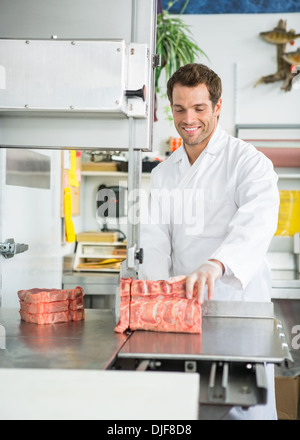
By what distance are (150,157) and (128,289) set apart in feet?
8.53

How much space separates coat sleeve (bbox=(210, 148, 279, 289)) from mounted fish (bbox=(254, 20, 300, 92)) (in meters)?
2.50

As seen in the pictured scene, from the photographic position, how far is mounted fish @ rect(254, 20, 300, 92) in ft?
14.6

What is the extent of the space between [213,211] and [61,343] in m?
0.91

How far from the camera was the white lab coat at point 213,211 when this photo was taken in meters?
2.02

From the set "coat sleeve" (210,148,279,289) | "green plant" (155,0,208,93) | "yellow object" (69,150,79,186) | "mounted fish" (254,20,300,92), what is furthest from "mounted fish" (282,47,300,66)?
"coat sleeve" (210,148,279,289)

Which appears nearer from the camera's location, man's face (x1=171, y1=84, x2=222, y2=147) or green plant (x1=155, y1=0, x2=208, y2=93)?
man's face (x1=171, y1=84, x2=222, y2=147)

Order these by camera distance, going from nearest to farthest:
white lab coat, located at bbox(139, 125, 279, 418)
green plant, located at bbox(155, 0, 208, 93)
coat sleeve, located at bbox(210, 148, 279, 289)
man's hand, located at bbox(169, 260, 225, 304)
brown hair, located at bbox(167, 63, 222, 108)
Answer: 1. man's hand, located at bbox(169, 260, 225, 304)
2. coat sleeve, located at bbox(210, 148, 279, 289)
3. white lab coat, located at bbox(139, 125, 279, 418)
4. brown hair, located at bbox(167, 63, 222, 108)
5. green plant, located at bbox(155, 0, 208, 93)

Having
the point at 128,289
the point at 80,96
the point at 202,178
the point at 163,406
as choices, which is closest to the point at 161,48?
the point at 202,178

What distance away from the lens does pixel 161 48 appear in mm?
3873

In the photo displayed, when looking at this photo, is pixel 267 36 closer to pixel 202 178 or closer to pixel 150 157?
pixel 150 157

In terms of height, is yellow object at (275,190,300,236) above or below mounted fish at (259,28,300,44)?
below

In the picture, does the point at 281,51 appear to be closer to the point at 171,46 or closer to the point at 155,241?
the point at 171,46

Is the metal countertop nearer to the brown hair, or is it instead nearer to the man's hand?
the man's hand
